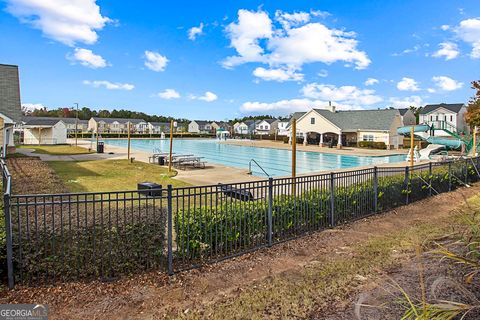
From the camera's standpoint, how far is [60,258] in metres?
4.66

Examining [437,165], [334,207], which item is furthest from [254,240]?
[437,165]

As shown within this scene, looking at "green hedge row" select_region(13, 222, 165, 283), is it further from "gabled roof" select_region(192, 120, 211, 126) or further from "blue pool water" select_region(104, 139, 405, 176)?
"gabled roof" select_region(192, 120, 211, 126)

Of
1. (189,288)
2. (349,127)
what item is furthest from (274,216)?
(349,127)

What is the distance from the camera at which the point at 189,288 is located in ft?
15.6

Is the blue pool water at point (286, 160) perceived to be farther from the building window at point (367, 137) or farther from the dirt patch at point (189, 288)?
the dirt patch at point (189, 288)

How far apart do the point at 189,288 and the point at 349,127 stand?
47.4m

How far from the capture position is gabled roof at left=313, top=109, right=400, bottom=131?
45812mm

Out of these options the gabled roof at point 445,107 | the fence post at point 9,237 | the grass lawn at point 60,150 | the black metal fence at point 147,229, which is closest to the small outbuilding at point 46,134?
the grass lawn at point 60,150

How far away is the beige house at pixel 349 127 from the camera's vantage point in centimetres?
4500

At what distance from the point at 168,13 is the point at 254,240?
18.3m

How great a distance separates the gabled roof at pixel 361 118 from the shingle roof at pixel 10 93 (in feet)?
130

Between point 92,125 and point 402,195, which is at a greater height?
point 92,125

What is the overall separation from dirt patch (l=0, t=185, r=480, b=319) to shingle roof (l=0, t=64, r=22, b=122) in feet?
62.8

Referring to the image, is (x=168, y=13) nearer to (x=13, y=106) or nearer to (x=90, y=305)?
(x=13, y=106)
